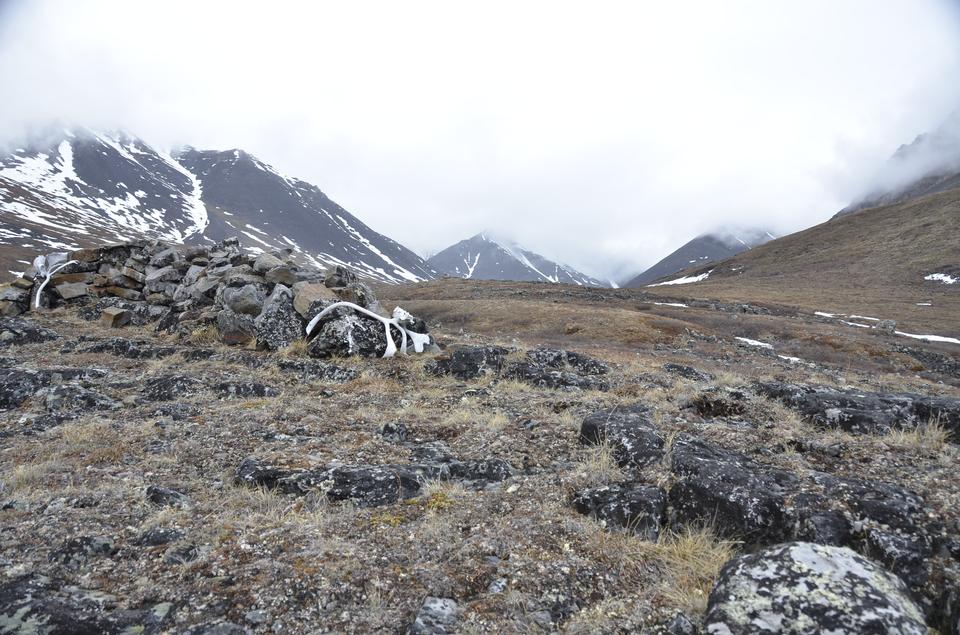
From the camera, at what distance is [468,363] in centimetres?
1136

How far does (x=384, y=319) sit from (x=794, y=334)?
25421 millimetres

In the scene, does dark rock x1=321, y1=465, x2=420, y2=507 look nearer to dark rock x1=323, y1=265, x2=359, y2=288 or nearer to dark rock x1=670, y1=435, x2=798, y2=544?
dark rock x1=670, y1=435, x2=798, y2=544

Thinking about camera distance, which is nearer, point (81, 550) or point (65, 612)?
point (65, 612)

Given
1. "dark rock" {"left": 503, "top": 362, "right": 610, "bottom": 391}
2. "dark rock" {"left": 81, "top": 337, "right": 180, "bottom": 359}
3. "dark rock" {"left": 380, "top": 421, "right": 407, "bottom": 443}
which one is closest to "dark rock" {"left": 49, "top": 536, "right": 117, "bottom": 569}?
"dark rock" {"left": 380, "top": 421, "right": 407, "bottom": 443}

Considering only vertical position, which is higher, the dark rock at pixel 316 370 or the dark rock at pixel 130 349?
the dark rock at pixel 316 370

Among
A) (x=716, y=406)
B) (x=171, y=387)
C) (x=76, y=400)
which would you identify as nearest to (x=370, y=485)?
(x=716, y=406)

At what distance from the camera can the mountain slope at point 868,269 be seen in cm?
4353

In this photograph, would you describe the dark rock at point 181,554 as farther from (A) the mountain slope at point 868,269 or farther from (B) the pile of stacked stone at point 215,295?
(A) the mountain slope at point 868,269

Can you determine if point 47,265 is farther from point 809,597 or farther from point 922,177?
point 922,177

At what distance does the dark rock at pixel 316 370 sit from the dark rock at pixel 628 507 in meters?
7.04

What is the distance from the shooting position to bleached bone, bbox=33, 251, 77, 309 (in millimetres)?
18156

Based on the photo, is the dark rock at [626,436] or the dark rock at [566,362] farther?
the dark rock at [566,362]

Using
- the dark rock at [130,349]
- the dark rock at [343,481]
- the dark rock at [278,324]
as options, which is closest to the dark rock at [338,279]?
the dark rock at [278,324]

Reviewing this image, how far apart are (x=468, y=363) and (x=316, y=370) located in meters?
3.64
